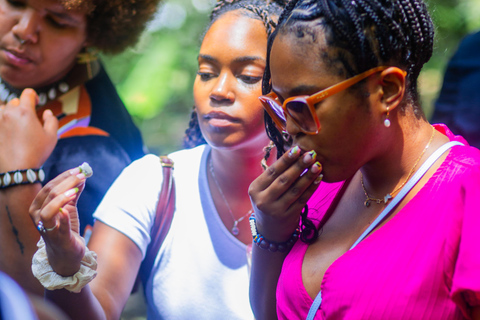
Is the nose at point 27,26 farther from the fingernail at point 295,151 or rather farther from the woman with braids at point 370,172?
the fingernail at point 295,151

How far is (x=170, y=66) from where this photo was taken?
6973 millimetres

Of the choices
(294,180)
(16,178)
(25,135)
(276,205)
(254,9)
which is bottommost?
(16,178)

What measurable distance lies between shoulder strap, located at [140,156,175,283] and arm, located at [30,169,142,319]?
10 cm

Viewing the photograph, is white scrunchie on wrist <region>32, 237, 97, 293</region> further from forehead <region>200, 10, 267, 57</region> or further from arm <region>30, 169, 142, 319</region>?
forehead <region>200, 10, 267, 57</region>

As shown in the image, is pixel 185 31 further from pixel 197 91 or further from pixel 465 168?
pixel 465 168

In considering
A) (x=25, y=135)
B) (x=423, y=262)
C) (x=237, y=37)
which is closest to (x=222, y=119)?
(x=237, y=37)

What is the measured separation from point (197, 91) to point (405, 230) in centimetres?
139

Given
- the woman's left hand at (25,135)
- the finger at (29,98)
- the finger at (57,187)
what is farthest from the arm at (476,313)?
the finger at (29,98)

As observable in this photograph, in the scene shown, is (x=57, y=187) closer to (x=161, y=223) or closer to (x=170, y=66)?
(x=161, y=223)

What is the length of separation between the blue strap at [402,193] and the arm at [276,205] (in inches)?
9.4

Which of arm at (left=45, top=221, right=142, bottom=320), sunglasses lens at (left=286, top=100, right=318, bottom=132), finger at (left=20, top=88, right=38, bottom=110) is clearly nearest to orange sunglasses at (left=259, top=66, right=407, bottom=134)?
sunglasses lens at (left=286, top=100, right=318, bottom=132)

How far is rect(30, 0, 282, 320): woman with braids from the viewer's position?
7.88 feet

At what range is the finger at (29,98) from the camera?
8.79ft

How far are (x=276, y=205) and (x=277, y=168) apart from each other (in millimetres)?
136
